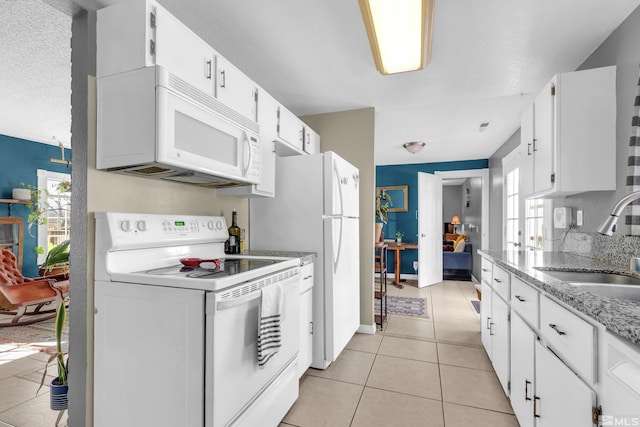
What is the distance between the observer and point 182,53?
156 centimetres

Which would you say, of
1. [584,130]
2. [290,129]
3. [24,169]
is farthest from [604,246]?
[24,169]

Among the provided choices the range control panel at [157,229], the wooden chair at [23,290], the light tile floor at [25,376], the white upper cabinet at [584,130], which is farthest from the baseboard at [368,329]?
the wooden chair at [23,290]

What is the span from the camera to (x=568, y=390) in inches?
42.2

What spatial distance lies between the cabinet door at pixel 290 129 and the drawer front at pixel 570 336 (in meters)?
2.11

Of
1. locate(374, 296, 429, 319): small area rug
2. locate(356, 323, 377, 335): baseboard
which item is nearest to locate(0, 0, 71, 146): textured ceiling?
locate(356, 323, 377, 335): baseboard

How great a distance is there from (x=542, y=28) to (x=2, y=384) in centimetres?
441

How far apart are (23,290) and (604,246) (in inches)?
211

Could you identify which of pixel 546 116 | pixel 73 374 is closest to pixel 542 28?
pixel 546 116

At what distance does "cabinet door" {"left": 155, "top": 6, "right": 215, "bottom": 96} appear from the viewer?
4.75ft

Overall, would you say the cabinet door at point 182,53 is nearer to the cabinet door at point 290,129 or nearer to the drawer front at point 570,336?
the cabinet door at point 290,129

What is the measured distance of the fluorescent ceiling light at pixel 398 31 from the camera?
156 centimetres

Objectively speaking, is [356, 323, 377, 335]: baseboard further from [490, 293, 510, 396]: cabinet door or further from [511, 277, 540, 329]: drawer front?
[511, 277, 540, 329]: drawer front

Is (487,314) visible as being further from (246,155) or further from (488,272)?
(246,155)

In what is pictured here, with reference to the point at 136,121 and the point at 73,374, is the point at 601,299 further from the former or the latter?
the point at 73,374
